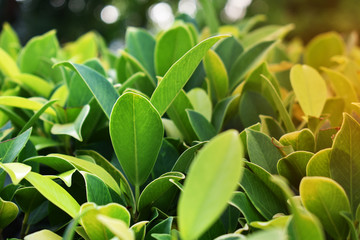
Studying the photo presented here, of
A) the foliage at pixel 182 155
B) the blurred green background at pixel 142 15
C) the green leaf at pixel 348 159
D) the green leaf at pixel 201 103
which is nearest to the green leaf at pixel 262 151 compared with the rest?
the foliage at pixel 182 155

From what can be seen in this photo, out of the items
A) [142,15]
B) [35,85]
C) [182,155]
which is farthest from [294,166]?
[142,15]

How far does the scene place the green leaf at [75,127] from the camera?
740 millimetres

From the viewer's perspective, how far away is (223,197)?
430 millimetres

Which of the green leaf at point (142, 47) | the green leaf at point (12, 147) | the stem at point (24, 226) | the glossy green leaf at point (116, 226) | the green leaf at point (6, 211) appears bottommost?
the stem at point (24, 226)

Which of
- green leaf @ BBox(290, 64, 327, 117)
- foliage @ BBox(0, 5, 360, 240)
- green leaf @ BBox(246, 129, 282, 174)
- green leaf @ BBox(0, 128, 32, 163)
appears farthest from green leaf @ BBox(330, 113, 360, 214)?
green leaf @ BBox(0, 128, 32, 163)

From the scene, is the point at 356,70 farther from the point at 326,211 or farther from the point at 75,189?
the point at 75,189

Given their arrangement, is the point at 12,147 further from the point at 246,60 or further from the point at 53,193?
the point at 246,60

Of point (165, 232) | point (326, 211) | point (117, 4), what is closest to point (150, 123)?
point (165, 232)

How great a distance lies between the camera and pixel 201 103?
2.96ft

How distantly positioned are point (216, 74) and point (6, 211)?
566 mm

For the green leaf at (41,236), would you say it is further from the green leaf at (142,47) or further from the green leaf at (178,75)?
the green leaf at (142,47)

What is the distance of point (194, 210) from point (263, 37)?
1.00m

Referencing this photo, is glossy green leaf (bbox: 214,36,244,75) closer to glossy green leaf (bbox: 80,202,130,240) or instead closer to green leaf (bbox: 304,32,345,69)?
green leaf (bbox: 304,32,345,69)

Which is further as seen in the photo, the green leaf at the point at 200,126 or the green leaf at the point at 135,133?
the green leaf at the point at 200,126
